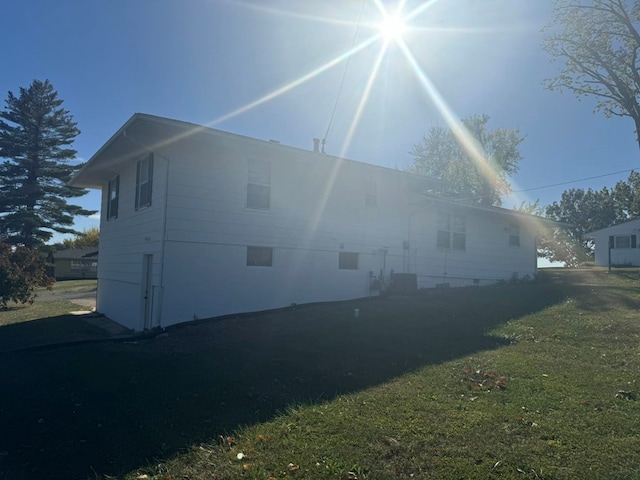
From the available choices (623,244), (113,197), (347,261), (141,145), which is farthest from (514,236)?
(623,244)

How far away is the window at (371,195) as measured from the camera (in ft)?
48.9

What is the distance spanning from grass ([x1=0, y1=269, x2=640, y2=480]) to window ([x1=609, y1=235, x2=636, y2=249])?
27.7 m

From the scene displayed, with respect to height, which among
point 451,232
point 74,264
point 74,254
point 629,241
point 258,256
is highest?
point 629,241

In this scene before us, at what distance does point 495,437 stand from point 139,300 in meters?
10.0

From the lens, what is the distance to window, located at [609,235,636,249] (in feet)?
107

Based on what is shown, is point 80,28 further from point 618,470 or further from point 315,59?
point 618,470

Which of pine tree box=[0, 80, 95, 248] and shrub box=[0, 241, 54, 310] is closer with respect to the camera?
shrub box=[0, 241, 54, 310]

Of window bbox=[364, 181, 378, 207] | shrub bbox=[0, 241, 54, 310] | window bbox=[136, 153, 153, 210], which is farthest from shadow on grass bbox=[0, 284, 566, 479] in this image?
shrub bbox=[0, 241, 54, 310]

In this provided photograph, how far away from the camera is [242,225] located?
11898 mm

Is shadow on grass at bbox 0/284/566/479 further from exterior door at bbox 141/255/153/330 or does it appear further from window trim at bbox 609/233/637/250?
window trim at bbox 609/233/637/250

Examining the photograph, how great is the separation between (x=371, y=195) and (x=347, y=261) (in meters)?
2.42

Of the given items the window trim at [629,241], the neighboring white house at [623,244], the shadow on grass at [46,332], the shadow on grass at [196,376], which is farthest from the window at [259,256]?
the window trim at [629,241]

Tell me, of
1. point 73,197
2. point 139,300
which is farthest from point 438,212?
point 73,197

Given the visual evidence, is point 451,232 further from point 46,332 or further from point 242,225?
point 46,332
